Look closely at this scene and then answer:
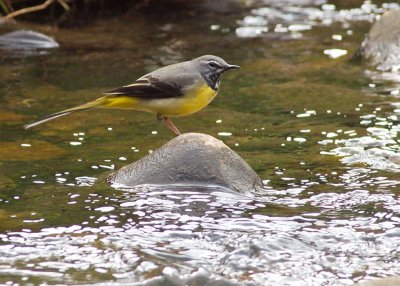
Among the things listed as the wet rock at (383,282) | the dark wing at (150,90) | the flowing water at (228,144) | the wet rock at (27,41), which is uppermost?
the dark wing at (150,90)

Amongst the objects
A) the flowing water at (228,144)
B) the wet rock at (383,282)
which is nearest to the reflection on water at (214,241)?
the flowing water at (228,144)

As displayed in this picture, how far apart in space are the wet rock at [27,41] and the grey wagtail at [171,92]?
4772mm

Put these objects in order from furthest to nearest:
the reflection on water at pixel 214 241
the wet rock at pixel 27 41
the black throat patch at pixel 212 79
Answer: the wet rock at pixel 27 41 → the black throat patch at pixel 212 79 → the reflection on water at pixel 214 241

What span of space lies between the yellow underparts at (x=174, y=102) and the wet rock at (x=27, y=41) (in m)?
4.83

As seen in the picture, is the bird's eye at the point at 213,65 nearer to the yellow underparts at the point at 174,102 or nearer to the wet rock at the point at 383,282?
the yellow underparts at the point at 174,102

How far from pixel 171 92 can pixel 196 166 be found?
0.78 metres

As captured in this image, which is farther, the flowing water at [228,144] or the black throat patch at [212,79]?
the black throat patch at [212,79]

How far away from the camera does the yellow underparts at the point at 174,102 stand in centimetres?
789

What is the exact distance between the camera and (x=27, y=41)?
12.6 meters

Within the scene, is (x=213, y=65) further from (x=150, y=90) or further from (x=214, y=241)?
(x=214, y=241)

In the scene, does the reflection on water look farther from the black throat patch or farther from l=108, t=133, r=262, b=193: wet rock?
the black throat patch

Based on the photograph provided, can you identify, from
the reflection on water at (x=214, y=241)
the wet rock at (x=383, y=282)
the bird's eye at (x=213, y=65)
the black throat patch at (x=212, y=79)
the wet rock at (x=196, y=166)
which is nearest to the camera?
the wet rock at (x=383, y=282)

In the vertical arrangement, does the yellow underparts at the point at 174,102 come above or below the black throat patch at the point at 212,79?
below

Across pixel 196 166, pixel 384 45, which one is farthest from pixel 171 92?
pixel 384 45
